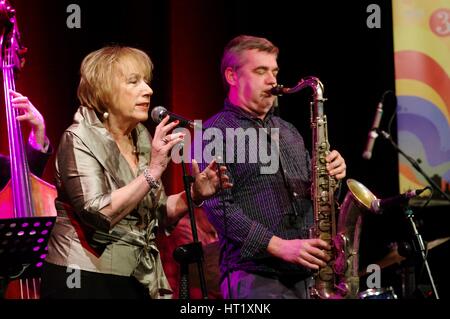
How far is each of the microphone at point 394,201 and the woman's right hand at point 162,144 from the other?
3.16 ft

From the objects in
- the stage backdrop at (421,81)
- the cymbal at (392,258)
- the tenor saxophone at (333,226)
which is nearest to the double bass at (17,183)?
the tenor saxophone at (333,226)

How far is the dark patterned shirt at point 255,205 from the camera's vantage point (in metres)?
2.62

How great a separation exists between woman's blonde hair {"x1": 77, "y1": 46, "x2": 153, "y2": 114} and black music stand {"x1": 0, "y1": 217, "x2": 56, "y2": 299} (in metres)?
0.52

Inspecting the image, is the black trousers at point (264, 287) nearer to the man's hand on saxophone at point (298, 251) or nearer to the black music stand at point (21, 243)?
the man's hand on saxophone at point (298, 251)

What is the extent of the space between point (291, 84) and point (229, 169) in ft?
5.73

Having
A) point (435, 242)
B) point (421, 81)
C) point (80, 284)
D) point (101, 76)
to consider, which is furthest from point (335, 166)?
point (421, 81)

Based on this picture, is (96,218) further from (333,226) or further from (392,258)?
(392,258)

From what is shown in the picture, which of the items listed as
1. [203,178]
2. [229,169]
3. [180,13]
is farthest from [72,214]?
[180,13]

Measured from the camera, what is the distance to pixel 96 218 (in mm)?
2221

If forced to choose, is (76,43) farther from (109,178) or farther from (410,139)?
(410,139)

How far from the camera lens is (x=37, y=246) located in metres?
2.10

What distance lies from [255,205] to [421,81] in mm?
2057

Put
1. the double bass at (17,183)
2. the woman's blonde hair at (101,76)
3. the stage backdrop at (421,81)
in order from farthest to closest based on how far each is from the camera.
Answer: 1. the stage backdrop at (421,81)
2. the double bass at (17,183)
3. the woman's blonde hair at (101,76)

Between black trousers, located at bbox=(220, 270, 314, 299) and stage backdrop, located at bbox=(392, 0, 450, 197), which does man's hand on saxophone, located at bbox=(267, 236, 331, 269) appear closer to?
black trousers, located at bbox=(220, 270, 314, 299)
